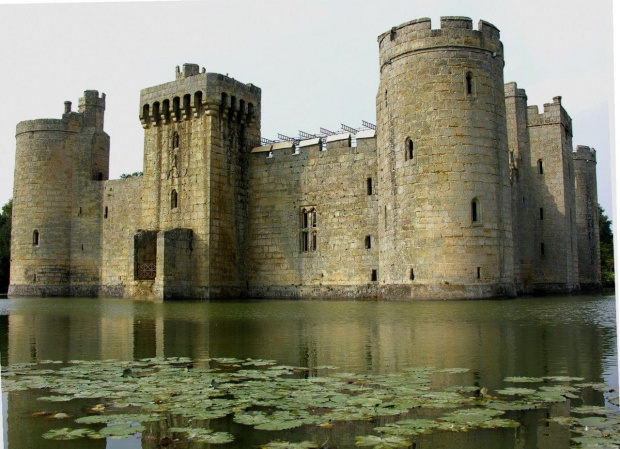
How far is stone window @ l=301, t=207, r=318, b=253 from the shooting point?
86.5ft

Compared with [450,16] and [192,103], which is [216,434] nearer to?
[450,16]

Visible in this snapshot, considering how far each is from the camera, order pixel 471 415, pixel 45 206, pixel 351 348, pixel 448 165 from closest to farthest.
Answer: pixel 471 415 < pixel 351 348 < pixel 448 165 < pixel 45 206

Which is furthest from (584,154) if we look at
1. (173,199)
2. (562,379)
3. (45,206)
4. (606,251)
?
(562,379)

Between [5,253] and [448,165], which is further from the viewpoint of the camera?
[5,253]

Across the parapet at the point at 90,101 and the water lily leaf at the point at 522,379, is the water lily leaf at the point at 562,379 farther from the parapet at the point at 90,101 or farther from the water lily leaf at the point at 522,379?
the parapet at the point at 90,101

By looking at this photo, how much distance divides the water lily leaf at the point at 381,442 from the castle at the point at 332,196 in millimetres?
16429

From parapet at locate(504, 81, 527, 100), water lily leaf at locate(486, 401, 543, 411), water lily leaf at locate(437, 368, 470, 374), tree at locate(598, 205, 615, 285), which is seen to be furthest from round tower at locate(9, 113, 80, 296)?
water lily leaf at locate(486, 401, 543, 411)

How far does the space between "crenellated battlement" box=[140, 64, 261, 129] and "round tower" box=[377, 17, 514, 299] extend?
8.07m

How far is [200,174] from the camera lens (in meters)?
26.3

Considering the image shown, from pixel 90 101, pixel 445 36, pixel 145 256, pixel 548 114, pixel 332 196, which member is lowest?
pixel 145 256

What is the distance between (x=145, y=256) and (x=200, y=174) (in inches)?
156

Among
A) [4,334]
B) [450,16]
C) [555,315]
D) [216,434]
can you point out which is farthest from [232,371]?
[450,16]

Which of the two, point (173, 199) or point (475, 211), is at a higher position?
point (173, 199)

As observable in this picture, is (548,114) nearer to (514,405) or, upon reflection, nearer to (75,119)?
(75,119)
